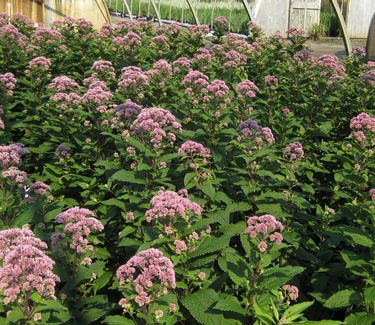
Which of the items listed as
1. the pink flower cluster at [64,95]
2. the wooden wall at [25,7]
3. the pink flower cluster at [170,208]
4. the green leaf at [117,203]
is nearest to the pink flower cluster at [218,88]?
the pink flower cluster at [64,95]

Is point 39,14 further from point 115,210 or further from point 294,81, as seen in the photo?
point 115,210

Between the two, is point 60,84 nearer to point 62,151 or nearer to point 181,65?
point 62,151

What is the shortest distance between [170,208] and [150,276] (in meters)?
0.67

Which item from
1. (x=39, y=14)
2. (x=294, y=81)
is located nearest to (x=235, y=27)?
(x=39, y=14)

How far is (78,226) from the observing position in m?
3.50

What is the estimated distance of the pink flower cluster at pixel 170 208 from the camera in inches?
133

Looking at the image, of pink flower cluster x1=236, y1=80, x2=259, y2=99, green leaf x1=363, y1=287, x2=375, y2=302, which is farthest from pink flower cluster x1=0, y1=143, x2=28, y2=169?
green leaf x1=363, y1=287, x2=375, y2=302

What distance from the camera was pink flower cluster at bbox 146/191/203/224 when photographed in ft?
11.1

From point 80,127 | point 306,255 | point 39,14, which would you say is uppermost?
point 39,14

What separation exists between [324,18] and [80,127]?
97.3 feet

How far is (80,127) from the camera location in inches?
238

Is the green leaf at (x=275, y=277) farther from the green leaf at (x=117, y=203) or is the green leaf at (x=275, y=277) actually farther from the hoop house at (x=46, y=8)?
the hoop house at (x=46, y=8)

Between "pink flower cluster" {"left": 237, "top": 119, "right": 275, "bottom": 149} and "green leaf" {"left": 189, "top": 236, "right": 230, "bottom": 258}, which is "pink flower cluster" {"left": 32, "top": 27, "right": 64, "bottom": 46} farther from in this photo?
"green leaf" {"left": 189, "top": 236, "right": 230, "bottom": 258}

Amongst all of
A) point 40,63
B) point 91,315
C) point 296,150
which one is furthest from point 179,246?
point 40,63
